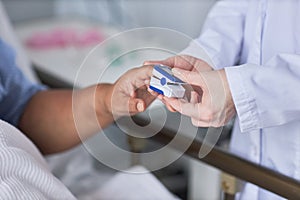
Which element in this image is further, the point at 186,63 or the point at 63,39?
the point at 63,39

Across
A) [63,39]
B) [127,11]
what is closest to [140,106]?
[63,39]

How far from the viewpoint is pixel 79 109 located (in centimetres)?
100

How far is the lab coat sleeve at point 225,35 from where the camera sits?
91 cm

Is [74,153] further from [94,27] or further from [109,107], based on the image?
[94,27]

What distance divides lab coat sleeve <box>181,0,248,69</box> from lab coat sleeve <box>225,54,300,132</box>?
158 mm

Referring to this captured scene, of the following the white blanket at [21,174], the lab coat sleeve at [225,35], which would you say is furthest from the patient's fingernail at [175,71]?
the white blanket at [21,174]

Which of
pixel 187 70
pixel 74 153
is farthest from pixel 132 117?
pixel 74 153

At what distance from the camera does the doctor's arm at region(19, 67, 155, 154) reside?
83 centimetres

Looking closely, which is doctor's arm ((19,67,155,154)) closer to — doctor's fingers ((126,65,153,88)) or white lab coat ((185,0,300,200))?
doctor's fingers ((126,65,153,88))

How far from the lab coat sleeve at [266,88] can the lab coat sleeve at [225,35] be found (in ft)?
0.52

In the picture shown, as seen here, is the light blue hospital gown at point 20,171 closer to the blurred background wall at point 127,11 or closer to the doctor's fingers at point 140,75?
the doctor's fingers at point 140,75

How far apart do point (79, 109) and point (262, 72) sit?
1.32 feet

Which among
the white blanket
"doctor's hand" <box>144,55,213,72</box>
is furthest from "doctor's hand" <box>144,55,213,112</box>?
the white blanket

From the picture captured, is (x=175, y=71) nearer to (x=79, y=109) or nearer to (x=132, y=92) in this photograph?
(x=132, y=92)
